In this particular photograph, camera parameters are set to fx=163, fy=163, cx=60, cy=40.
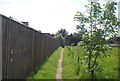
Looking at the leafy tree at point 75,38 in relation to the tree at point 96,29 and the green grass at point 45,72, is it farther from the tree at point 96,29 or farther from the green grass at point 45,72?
the green grass at point 45,72

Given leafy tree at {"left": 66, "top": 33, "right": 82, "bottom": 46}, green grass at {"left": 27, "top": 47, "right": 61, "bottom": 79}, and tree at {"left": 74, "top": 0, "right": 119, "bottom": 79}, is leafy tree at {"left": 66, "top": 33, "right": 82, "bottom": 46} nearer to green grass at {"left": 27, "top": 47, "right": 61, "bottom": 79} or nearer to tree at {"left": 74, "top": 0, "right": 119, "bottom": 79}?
tree at {"left": 74, "top": 0, "right": 119, "bottom": 79}

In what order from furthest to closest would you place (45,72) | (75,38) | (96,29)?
(75,38) < (45,72) < (96,29)

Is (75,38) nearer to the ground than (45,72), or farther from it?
farther from it

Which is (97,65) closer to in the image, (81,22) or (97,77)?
(97,77)

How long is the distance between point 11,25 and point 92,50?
2.56 metres

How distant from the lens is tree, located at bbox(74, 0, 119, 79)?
4984 mm

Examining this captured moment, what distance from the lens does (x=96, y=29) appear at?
514cm

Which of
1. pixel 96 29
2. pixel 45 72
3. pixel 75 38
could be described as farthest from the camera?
pixel 75 38

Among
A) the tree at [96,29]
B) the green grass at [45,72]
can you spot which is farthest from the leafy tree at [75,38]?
the green grass at [45,72]

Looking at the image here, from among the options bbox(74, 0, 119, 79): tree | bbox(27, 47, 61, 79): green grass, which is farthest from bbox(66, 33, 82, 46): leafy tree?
bbox(27, 47, 61, 79): green grass

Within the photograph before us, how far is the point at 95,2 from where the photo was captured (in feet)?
Result: 17.2

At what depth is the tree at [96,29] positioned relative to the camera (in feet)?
16.4

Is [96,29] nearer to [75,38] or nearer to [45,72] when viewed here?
[45,72]

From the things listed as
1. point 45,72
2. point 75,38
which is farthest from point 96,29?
point 75,38
